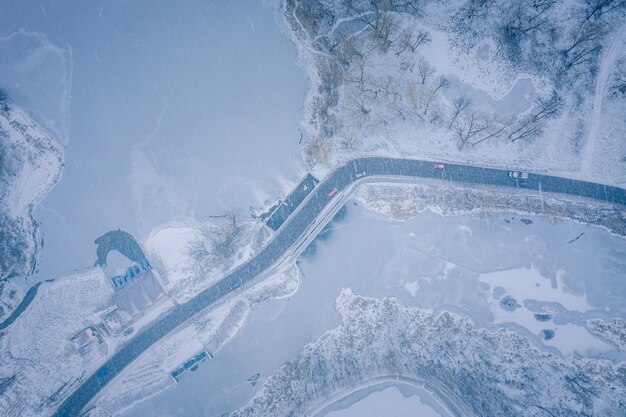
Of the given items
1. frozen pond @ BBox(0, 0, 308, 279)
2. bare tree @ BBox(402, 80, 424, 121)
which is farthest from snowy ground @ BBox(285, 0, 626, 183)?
frozen pond @ BBox(0, 0, 308, 279)

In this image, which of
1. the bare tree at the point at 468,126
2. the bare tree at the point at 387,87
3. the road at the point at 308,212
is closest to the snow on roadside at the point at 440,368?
the road at the point at 308,212

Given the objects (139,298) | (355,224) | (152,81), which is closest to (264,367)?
(139,298)

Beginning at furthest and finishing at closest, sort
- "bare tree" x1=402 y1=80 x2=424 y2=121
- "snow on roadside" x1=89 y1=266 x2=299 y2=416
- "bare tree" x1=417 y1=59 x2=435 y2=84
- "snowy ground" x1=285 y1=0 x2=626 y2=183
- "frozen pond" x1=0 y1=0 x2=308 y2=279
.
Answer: "frozen pond" x1=0 y1=0 x2=308 y2=279
"bare tree" x1=402 y1=80 x2=424 y2=121
"bare tree" x1=417 y1=59 x2=435 y2=84
"snowy ground" x1=285 y1=0 x2=626 y2=183
"snow on roadside" x1=89 y1=266 x2=299 y2=416

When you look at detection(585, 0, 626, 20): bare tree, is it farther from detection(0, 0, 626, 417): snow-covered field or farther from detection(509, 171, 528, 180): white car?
detection(509, 171, 528, 180): white car

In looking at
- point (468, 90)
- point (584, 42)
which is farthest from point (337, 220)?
point (584, 42)

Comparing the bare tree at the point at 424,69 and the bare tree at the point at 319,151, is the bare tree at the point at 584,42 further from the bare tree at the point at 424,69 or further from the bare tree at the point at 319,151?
the bare tree at the point at 319,151

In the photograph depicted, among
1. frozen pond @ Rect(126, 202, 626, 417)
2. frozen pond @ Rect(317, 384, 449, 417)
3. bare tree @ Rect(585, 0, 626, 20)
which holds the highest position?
bare tree @ Rect(585, 0, 626, 20)

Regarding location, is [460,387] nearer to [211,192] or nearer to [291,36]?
[211,192]
